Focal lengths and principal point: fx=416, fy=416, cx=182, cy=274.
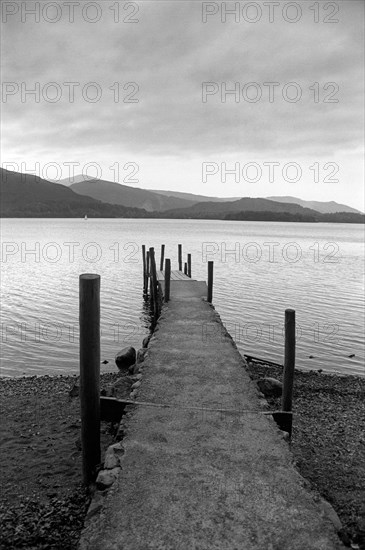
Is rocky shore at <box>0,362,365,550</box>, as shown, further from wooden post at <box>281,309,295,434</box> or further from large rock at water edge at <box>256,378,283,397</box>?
wooden post at <box>281,309,295,434</box>

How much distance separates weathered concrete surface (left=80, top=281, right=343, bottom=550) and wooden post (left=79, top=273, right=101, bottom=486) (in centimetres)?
59

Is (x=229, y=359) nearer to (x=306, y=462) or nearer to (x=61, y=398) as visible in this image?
(x=306, y=462)

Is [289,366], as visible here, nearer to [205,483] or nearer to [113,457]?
[205,483]

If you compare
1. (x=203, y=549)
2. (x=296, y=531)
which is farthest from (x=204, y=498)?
(x=296, y=531)

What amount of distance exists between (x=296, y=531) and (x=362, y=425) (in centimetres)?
699

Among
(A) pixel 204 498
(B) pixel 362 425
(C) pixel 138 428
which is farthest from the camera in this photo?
(B) pixel 362 425

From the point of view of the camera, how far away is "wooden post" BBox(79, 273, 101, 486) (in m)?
6.00

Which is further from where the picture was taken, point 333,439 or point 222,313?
point 222,313

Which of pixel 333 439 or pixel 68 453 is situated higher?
pixel 68 453

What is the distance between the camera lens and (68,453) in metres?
8.38

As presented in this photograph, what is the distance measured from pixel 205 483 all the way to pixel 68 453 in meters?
4.23

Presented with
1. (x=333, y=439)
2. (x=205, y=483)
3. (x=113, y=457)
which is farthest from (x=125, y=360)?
(x=205, y=483)

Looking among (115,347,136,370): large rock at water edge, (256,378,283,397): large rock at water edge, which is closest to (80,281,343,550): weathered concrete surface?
(256,378,283,397): large rock at water edge

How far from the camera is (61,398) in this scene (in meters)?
11.7
